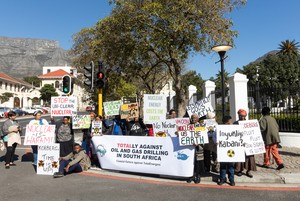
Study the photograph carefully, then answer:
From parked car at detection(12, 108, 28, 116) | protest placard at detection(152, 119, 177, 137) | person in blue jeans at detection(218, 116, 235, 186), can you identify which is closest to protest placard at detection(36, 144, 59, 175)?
protest placard at detection(152, 119, 177, 137)

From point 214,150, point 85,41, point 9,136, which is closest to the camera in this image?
point 214,150

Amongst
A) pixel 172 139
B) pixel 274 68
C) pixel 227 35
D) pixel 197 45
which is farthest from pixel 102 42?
pixel 274 68

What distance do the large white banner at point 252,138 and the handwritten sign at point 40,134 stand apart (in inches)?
214

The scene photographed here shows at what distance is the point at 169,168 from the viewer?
741cm

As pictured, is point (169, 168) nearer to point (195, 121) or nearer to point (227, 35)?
point (195, 121)

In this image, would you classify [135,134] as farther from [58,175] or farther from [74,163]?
[58,175]

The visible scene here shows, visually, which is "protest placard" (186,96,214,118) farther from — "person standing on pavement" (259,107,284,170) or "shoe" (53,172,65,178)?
"shoe" (53,172,65,178)

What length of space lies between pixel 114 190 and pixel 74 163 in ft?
6.93

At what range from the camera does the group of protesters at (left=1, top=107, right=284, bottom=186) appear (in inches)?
284

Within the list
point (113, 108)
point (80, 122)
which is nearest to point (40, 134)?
point (80, 122)

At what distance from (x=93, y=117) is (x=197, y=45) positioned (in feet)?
24.2

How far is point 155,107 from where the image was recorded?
1023 centimetres

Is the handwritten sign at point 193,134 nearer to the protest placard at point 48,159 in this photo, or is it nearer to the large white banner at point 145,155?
the large white banner at point 145,155

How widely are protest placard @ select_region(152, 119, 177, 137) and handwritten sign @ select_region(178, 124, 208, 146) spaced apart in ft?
6.55
